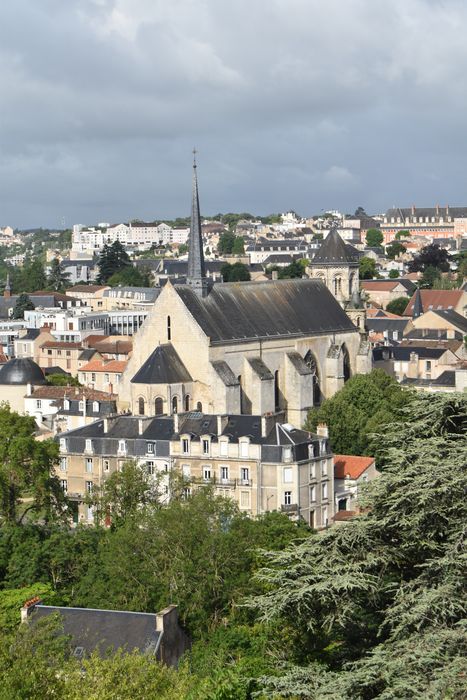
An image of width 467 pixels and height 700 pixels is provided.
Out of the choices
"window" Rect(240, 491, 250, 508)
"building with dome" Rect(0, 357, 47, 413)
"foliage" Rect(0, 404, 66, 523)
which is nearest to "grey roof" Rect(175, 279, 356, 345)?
"building with dome" Rect(0, 357, 47, 413)

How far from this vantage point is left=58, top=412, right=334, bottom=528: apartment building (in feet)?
172

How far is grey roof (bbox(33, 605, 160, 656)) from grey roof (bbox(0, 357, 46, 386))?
43.3m

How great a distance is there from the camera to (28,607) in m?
37.0

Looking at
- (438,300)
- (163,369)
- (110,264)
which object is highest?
(110,264)

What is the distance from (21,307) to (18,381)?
55711mm

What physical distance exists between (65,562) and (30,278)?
5014 inches

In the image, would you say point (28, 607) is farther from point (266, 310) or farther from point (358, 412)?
point (266, 310)

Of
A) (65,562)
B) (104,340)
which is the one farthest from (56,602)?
(104,340)

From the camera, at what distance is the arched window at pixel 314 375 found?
243 ft

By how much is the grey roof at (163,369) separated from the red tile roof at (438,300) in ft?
198

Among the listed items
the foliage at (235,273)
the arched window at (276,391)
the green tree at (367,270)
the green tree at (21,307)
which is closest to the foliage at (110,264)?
the foliage at (235,273)

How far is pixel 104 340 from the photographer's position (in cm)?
10325

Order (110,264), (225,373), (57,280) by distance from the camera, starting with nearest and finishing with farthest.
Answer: (225,373), (57,280), (110,264)

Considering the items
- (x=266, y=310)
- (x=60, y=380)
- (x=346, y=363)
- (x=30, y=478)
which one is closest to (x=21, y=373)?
(x=60, y=380)
